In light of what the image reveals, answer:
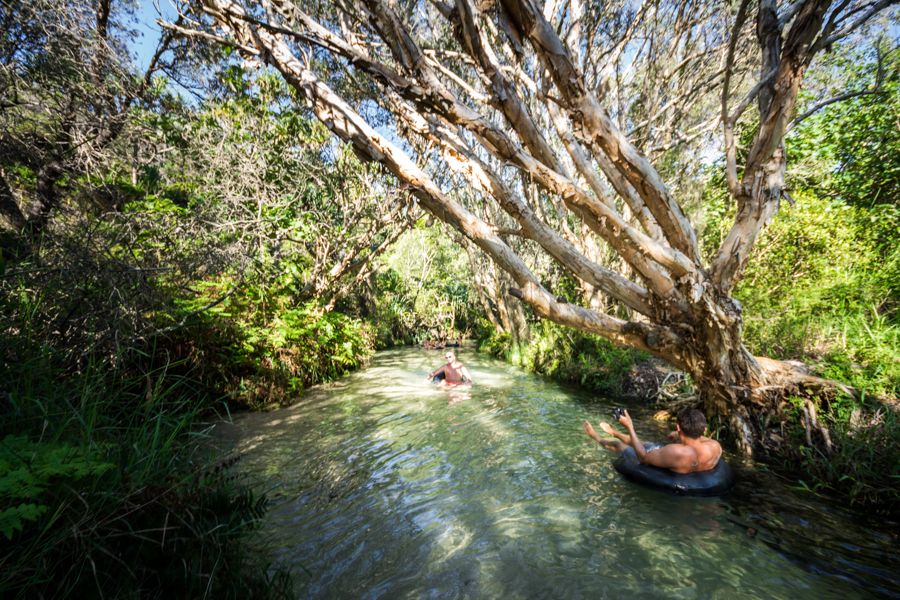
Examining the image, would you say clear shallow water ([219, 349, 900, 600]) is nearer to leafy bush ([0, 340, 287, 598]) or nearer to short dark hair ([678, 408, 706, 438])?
short dark hair ([678, 408, 706, 438])

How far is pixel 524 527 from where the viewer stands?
3.18 metres

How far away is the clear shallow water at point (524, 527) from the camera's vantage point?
2.54m

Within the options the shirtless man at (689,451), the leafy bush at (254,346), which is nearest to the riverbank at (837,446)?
the shirtless man at (689,451)

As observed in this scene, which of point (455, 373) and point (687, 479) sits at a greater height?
point (455, 373)

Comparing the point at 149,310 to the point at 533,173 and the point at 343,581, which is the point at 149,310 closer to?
the point at 343,581

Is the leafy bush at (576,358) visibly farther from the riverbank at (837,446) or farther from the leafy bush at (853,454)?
the leafy bush at (853,454)

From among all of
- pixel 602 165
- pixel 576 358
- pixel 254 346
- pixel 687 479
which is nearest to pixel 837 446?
pixel 687 479

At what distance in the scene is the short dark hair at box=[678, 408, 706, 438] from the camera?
3.81 metres

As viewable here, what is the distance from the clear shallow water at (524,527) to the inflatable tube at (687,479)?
0.40ft

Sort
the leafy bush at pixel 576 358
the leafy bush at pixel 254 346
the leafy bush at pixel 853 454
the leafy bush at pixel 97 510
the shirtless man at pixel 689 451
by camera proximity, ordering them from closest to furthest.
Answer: the leafy bush at pixel 97 510 → the leafy bush at pixel 853 454 → the shirtless man at pixel 689 451 → the leafy bush at pixel 254 346 → the leafy bush at pixel 576 358

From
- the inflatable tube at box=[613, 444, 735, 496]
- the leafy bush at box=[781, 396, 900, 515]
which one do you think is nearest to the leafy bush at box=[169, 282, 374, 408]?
the inflatable tube at box=[613, 444, 735, 496]

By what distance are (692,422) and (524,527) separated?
2.10 metres

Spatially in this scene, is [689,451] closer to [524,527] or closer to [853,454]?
[853,454]

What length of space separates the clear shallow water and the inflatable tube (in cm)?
12
